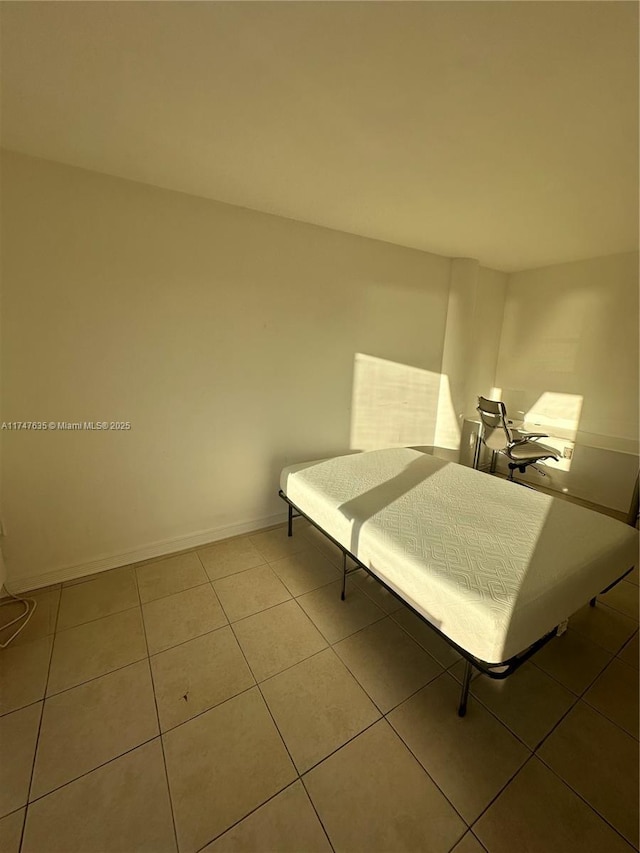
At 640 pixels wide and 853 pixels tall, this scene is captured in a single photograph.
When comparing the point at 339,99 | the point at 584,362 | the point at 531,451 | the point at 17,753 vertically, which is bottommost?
the point at 17,753

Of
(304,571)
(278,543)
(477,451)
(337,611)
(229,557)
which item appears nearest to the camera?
(337,611)

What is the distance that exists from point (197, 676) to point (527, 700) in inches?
58.2

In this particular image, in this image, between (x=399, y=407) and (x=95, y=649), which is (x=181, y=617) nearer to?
(x=95, y=649)

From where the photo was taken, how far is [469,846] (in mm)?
999

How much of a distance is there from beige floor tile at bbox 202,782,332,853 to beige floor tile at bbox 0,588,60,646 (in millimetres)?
1358

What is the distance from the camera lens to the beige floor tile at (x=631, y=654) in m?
1.64

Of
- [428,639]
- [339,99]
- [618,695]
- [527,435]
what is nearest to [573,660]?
[618,695]

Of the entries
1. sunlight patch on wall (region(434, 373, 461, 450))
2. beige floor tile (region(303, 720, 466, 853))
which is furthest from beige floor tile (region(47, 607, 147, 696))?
sunlight patch on wall (region(434, 373, 461, 450))

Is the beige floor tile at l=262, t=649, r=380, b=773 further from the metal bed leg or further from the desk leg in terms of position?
the desk leg

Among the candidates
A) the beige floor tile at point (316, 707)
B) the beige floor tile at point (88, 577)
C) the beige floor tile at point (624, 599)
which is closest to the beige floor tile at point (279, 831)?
the beige floor tile at point (316, 707)

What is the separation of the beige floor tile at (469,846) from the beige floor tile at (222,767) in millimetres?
541

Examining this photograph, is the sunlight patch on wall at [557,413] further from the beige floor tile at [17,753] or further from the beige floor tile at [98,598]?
the beige floor tile at [17,753]

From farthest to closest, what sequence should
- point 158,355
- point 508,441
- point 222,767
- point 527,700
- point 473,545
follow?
point 508,441
point 158,355
point 473,545
point 527,700
point 222,767

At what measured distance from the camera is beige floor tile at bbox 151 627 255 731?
1.37m
